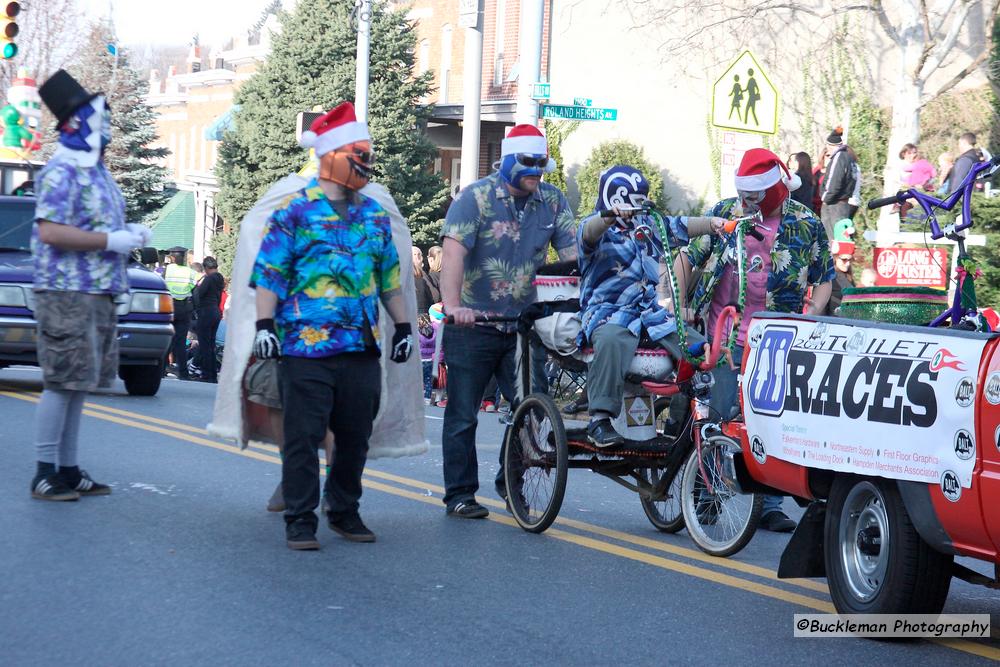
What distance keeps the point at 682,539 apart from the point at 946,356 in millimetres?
3150

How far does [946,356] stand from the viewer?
5.27 m

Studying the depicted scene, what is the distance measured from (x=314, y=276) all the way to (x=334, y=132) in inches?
27.8

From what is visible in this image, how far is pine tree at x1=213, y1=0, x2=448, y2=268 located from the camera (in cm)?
3731

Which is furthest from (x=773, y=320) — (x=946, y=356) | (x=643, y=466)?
(x=643, y=466)

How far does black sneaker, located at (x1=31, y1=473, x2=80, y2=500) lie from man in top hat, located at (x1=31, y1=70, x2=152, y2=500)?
1cm

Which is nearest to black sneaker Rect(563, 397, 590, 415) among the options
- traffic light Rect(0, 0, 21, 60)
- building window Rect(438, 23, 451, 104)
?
traffic light Rect(0, 0, 21, 60)

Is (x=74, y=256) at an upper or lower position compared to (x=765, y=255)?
lower

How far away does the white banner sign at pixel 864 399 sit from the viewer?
5.21 m

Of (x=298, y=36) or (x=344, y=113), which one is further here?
(x=298, y=36)

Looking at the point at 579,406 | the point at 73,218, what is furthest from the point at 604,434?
the point at 73,218

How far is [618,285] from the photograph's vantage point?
26.1 ft

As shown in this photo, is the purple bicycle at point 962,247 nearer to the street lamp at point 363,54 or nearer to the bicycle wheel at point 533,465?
the bicycle wheel at point 533,465

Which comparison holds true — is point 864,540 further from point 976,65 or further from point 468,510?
point 976,65

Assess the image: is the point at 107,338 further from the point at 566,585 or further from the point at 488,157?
the point at 488,157
